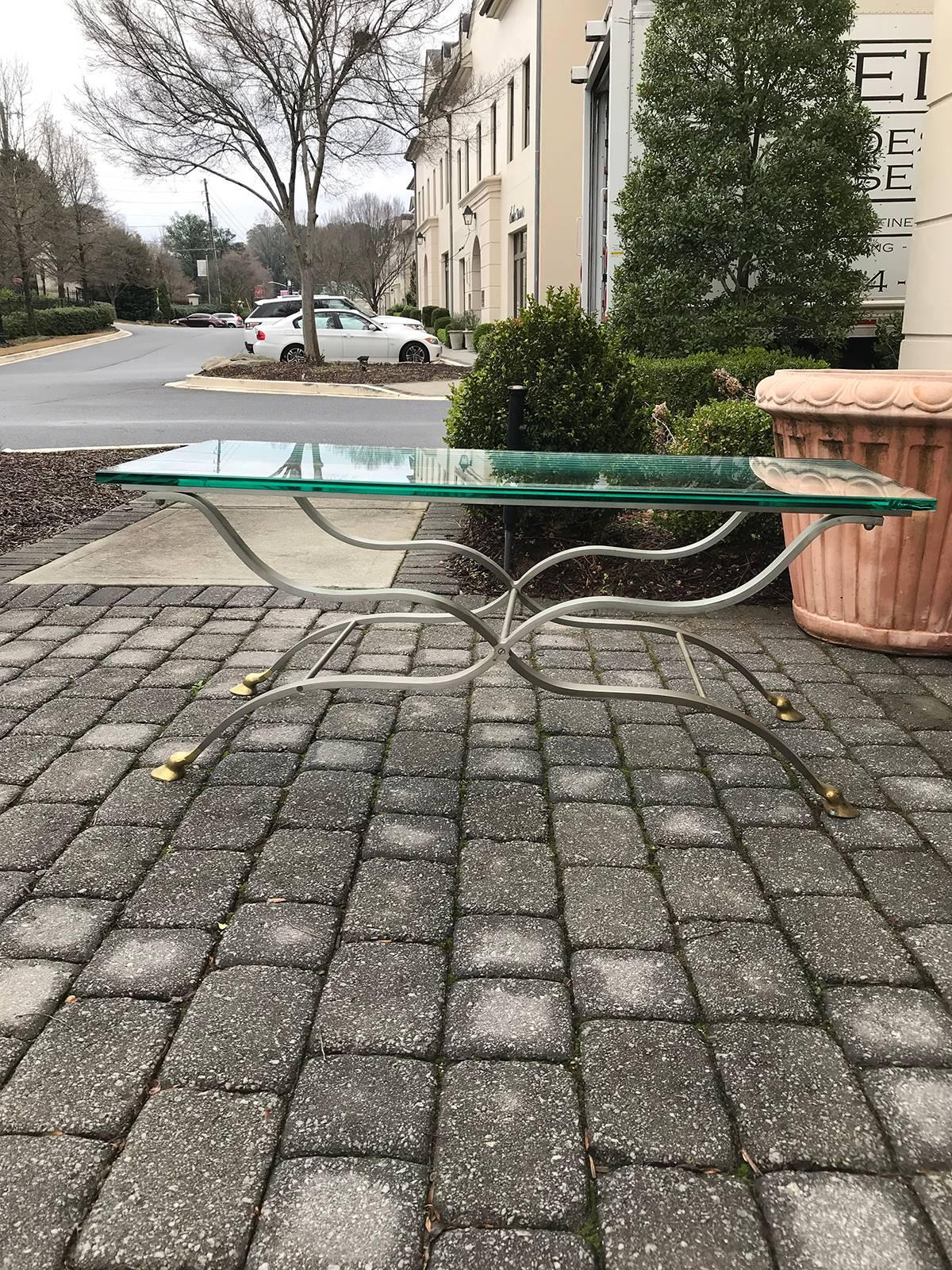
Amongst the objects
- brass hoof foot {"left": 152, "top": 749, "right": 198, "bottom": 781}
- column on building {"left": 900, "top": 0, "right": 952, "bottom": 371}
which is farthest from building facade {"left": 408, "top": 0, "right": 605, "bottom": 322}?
brass hoof foot {"left": 152, "top": 749, "right": 198, "bottom": 781}

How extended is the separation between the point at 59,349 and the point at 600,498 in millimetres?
36614

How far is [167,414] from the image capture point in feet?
48.9

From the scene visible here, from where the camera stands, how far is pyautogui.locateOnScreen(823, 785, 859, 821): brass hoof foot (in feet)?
9.82

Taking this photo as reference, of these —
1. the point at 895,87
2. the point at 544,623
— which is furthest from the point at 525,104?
the point at 544,623

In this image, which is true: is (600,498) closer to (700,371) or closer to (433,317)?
(700,371)

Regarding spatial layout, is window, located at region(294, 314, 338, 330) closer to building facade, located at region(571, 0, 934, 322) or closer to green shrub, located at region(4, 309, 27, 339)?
building facade, located at region(571, 0, 934, 322)

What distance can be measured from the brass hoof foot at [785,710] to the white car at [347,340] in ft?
69.2

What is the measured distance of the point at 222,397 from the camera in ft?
58.3

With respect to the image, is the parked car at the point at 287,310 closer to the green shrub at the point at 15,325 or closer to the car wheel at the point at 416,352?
the car wheel at the point at 416,352

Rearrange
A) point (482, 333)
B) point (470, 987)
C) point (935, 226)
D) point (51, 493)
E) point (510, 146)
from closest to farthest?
1. point (470, 987)
2. point (935, 226)
3. point (51, 493)
4. point (482, 333)
5. point (510, 146)

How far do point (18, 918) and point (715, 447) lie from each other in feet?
14.1

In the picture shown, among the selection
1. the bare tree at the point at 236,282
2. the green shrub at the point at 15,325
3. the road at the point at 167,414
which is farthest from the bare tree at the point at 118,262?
the road at the point at 167,414

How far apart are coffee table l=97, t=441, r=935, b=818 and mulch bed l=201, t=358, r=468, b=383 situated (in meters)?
16.8

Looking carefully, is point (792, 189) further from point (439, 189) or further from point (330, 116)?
point (439, 189)
